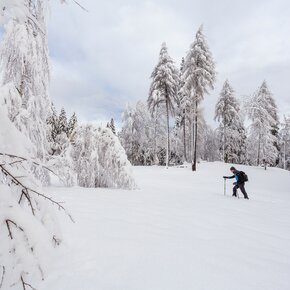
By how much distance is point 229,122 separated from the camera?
38.3m

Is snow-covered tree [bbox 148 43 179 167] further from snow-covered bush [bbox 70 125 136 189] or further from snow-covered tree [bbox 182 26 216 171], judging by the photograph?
snow-covered bush [bbox 70 125 136 189]

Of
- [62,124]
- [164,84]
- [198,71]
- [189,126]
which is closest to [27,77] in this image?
[198,71]

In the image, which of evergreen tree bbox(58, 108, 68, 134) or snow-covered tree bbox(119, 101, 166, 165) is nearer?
evergreen tree bbox(58, 108, 68, 134)

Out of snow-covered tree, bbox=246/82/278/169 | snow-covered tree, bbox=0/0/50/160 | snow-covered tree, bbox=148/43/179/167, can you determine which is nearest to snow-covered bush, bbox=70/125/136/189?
snow-covered tree, bbox=0/0/50/160

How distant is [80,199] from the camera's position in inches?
308

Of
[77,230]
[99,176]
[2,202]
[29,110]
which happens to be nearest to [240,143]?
[99,176]

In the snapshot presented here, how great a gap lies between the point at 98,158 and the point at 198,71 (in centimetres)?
1776

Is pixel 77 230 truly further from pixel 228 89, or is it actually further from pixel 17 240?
pixel 228 89

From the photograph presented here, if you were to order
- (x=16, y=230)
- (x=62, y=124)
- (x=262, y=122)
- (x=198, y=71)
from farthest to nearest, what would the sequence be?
1. (x=62, y=124)
2. (x=262, y=122)
3. (x=198, y=71)
4. (x=16, y=230)

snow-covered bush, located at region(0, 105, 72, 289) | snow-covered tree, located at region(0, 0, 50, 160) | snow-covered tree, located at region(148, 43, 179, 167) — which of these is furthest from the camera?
snow-covered tree, located at region(148, 43, 179, 167)

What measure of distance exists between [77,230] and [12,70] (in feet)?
20.9

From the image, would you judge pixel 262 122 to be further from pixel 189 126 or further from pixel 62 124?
pixel 62 124

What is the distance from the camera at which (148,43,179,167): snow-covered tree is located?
→ 2825 cm

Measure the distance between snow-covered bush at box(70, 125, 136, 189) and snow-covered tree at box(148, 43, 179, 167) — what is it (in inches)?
676
